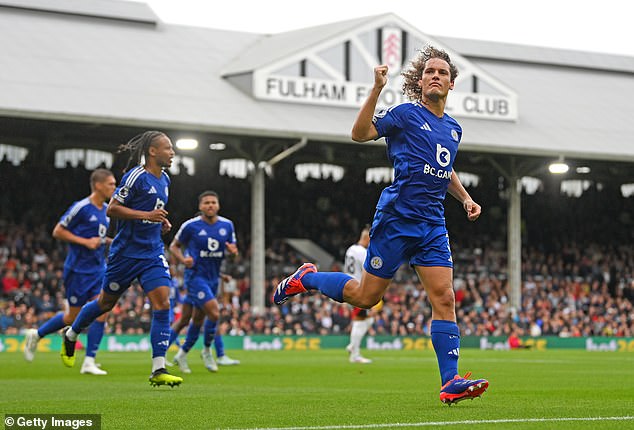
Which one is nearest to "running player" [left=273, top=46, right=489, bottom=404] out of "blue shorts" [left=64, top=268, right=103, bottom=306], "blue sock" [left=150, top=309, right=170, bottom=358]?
"blue sock" [left=150, top=309, right=170, bottom=358]

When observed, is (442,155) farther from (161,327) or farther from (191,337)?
(191,337)

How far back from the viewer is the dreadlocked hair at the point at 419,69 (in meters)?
9.30

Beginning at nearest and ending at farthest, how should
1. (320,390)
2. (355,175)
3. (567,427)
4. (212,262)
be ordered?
(567,427) < (320,390) < (212,262) < (355,175)

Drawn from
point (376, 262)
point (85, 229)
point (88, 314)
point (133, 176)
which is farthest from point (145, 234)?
point (376, 262)

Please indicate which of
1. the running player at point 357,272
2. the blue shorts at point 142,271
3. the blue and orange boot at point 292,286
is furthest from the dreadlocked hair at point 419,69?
the running player at point 357,272

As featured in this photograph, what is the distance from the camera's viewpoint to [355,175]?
44.3 metres

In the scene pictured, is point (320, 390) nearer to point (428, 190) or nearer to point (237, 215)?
point (428, 190)

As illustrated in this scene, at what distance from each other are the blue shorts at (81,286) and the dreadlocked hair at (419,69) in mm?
7333

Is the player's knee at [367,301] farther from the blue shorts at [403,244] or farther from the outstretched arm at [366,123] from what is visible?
the outstretched arm at [366,123]

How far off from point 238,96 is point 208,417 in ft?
92.1

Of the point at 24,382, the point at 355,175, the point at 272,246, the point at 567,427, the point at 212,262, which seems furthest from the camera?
the point at 355,175

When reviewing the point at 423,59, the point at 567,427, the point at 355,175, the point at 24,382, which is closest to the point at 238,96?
the point at 355,175

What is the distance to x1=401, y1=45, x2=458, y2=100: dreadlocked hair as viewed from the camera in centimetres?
930

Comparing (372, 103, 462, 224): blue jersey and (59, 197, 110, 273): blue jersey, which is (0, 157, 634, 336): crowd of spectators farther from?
(372, 103, 462, 224): blue jersey
